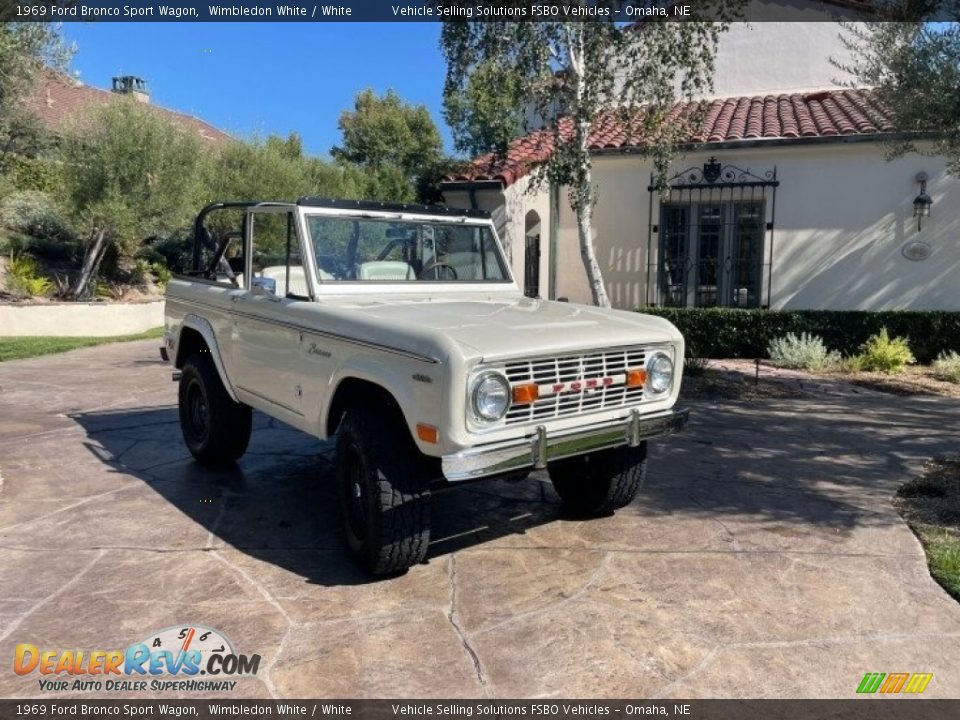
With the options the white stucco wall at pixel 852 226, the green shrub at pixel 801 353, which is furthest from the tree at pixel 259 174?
the green shrub at pixel 801 353

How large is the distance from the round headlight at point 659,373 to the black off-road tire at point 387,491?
1.31 m

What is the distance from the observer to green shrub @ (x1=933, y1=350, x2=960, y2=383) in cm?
984

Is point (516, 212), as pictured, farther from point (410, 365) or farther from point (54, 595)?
point (54, 595)

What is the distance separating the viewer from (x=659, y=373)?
4.25 metres

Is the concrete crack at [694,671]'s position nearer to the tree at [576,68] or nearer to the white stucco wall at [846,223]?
the tree at [576,68]

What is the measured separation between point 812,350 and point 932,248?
2.68 meters

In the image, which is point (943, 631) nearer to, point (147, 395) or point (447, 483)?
point (447, 483)

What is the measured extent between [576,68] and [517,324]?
6120 mm

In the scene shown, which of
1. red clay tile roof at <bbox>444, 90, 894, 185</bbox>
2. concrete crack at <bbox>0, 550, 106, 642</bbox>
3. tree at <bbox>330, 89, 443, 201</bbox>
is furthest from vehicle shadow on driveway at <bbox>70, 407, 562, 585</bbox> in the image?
tree at <bbox>330, 89, 443, 201</bbox>

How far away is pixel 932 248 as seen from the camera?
1145 cm

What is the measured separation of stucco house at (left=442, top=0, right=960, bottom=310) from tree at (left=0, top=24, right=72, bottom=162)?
554 cm

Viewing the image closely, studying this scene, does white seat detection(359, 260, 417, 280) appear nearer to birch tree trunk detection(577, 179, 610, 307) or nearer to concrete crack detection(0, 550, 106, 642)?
concrete crack detection(0, 550, 106, 642)

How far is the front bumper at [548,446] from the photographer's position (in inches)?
134

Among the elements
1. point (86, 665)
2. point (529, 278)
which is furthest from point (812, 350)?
point (86, 665)
